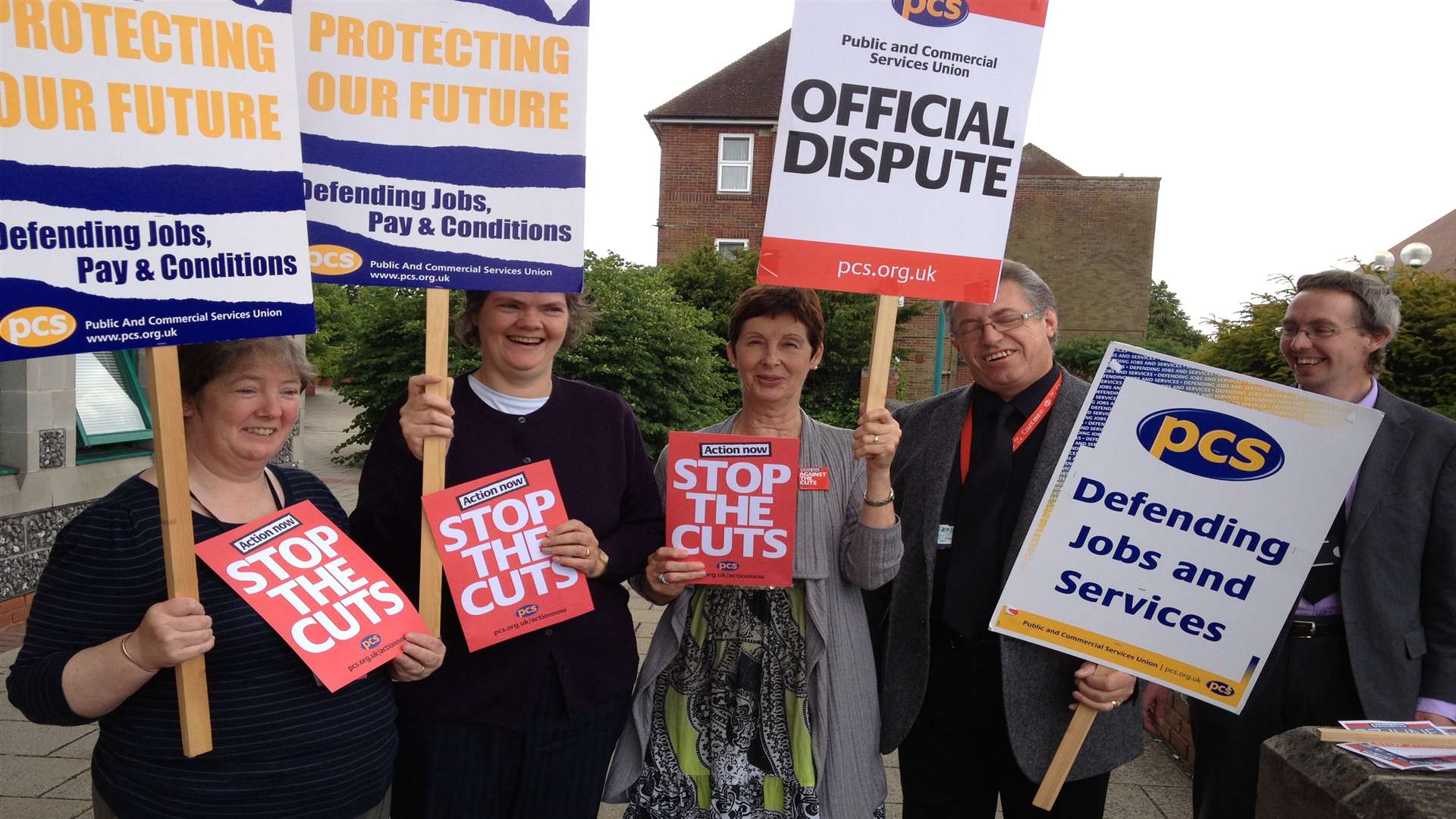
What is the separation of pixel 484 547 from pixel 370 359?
1031cm

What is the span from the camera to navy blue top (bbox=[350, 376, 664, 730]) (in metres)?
2.37

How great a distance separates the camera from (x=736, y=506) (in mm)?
2518

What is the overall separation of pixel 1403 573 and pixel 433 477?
267cm

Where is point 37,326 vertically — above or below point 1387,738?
above

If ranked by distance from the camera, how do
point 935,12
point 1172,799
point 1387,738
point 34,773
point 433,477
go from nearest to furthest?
point 1387,738 → point 433,477 → point 935,12 → point 34,773 → point 1172,799

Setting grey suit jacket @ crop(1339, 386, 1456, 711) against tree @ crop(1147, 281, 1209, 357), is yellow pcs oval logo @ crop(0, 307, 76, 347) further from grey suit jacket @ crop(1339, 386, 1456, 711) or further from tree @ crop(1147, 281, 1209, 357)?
tree @ crop(1147, 281, 1209, 357)

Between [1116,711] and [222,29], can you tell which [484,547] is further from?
[1116,711]

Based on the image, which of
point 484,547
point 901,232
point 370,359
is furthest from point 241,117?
point 370,359

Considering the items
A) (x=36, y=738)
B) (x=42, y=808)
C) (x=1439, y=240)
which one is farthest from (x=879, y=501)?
(x=1439, y=240)

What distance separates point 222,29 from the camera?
195cm

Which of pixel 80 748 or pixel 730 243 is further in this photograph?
pixel 730 243

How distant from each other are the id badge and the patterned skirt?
11.5 inches

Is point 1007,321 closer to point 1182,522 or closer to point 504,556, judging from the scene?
point 1182,522

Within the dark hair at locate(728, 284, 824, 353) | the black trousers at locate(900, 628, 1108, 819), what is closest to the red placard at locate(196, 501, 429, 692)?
the dark hair at locate(728, 284, 824, 353)
